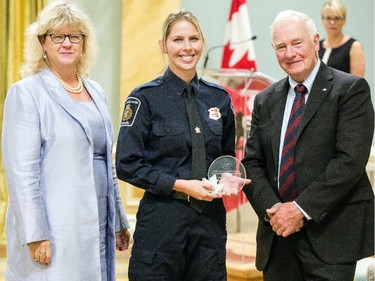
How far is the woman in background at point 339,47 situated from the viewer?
5.76 m

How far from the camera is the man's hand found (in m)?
2.94

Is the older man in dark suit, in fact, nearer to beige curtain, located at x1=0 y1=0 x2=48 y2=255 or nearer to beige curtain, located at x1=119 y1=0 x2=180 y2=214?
beige curtain, located at x1=119 y1=0 x2=180 y2=214

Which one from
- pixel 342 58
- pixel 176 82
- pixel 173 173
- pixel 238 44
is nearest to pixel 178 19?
pixel 176 82

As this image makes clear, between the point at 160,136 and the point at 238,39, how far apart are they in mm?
3790

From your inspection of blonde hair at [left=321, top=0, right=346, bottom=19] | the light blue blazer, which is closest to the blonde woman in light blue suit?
the light blue blazer

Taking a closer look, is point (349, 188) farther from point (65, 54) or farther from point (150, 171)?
point (65, 54)

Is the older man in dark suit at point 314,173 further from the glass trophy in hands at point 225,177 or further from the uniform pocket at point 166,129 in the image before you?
the uniform pocket at point 166,129

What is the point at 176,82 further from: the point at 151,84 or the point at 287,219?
the point at 287,219

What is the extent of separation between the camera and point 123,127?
308 centimetres

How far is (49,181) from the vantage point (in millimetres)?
2898

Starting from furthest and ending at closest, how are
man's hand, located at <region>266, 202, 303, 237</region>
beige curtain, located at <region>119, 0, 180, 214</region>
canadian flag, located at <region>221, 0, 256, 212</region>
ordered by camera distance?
1. canadian flag, located at <region>221, 0, 256, 212</region>
2. beige curtain, located at <region>119, 0, 180, 214</region>
3. man's hand, located at <region>266, 202, 303, 237</region>

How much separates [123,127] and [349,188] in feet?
3.15

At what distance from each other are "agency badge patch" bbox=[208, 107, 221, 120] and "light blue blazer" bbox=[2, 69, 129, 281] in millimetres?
531

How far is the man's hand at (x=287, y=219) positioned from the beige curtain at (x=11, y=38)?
11.8ft
